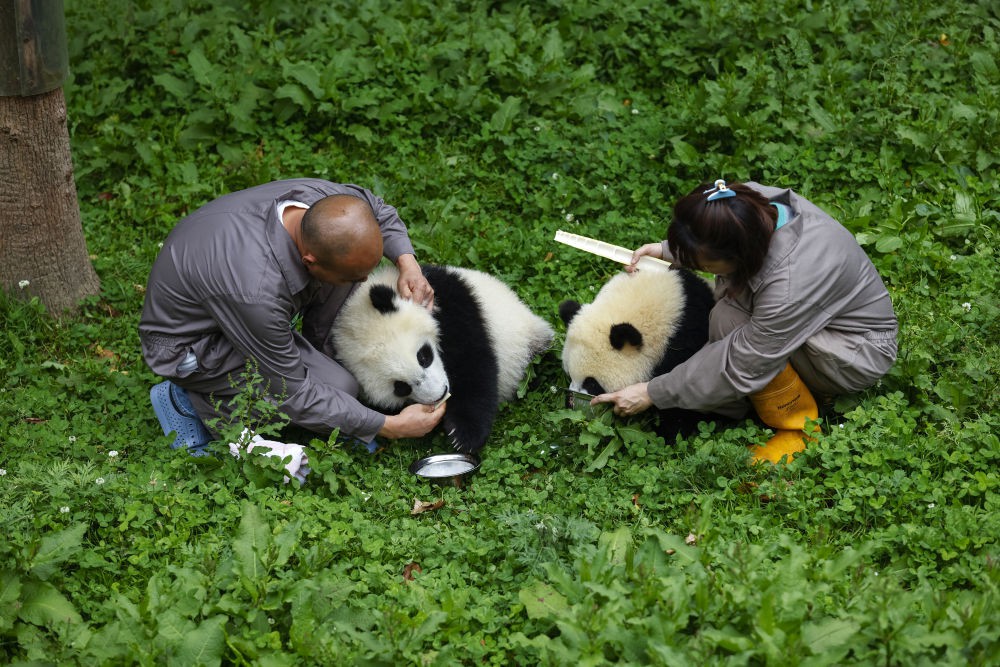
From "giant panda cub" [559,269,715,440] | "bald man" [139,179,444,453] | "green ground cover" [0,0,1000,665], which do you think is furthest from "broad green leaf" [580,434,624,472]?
"bald man" [139,179,444,453]

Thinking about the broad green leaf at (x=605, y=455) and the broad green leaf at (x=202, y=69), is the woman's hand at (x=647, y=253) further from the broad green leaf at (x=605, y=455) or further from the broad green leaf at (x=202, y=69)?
the broad green leaf at (x=202, y=69)

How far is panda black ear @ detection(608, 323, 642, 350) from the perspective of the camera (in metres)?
4.61

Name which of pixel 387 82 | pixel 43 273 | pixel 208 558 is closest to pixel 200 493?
pixel 208 558

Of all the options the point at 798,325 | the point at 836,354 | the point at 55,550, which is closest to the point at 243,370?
the point at 55,550

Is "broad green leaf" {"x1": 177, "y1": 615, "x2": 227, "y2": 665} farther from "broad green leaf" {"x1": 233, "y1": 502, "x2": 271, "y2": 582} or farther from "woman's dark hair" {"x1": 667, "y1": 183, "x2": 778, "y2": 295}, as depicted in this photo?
"woman's dark hair" {"x1": 667, "y1": 183, "x2": 778, "y2": 295}

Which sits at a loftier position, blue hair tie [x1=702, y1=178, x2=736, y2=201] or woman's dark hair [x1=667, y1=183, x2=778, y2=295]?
blue hair tie [x1=702, y1=178, x2=736, y2=201]

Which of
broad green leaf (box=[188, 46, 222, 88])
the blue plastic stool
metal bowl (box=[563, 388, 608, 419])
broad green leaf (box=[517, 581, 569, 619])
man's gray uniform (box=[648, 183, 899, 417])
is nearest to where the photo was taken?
broad green leaf (box=[517, 581, 569, 619])

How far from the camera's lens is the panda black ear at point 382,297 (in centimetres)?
465

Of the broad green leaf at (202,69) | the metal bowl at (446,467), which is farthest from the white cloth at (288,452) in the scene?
the broad green leaf at (202,69)

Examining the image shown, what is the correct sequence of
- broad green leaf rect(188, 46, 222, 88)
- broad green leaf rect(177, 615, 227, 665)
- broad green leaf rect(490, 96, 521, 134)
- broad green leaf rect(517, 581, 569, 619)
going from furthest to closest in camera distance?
broad green leaf rect(188, 46, 222, 88) → broad green leaf rect(490, 96, 521, 134) → broad green leaf rect(517, 581, 569, 619) → broad green leaf rect(177, 615, 227, 665)

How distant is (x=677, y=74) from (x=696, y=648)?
505cm

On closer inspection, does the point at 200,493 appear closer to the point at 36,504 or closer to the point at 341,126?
the point at 36,504

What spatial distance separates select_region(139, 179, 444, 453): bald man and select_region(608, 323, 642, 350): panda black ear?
37.2 inches

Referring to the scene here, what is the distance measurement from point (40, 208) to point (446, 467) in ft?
9.23
